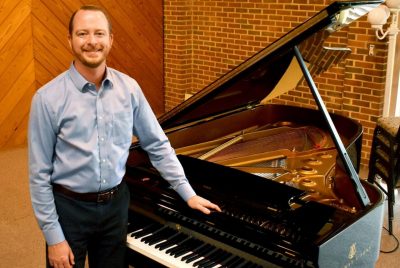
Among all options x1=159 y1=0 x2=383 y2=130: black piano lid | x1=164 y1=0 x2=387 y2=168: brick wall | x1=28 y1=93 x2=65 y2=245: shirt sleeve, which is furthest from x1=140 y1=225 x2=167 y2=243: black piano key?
x1=164 y1=0 x2=387 y2=168: brick wall

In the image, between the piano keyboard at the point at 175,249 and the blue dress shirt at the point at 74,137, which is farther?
the piano keyboard at the point at 175,249

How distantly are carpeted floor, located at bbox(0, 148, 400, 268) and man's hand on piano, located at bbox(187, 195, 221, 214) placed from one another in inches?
66.0

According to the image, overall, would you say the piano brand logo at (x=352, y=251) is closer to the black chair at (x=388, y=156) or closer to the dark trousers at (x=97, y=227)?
the dark trousers at (x=97, y=227)

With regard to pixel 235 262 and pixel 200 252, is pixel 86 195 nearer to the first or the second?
pixel 200 252

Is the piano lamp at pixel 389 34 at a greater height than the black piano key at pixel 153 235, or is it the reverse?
the piano lamp at pixel 389 34

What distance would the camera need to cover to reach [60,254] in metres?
1.71

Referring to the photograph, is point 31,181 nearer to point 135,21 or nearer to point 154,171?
point 154,171

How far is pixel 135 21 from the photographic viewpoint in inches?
242

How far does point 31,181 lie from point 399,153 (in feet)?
8.33

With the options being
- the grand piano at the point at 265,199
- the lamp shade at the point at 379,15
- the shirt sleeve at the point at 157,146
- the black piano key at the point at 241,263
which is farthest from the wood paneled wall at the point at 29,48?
the black piano key at the point at 241,263

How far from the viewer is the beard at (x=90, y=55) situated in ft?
5.40

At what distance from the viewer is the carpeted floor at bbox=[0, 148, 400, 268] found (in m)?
3.17

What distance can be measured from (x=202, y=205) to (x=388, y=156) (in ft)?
6.89

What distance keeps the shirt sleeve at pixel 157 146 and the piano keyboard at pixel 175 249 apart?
167 mm
